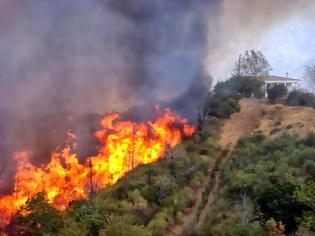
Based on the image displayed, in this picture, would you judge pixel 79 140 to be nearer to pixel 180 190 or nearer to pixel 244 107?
pixel 180 190

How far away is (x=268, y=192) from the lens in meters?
25.8

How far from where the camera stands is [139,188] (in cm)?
3119

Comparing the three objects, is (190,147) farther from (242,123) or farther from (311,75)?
(311,75)

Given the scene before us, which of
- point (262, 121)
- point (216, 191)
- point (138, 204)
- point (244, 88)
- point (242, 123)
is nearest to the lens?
point (138, 204)

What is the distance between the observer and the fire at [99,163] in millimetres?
29656

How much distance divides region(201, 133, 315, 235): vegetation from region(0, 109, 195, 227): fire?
553cm

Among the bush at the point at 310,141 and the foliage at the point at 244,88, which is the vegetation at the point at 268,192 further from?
the foliage at the point at 244,88

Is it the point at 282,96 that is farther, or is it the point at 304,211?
the point at 282,96

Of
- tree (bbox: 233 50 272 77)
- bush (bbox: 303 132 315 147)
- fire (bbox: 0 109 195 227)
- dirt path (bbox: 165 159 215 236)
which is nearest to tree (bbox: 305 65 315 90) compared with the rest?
tree (bbox: 233 50 272 77)

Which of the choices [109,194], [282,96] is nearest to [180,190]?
[109,194]

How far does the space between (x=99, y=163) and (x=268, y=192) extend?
12.5 m

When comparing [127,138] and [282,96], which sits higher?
[282,96]

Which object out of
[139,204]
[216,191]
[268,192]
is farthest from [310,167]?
[139,204]

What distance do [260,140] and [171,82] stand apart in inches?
345
